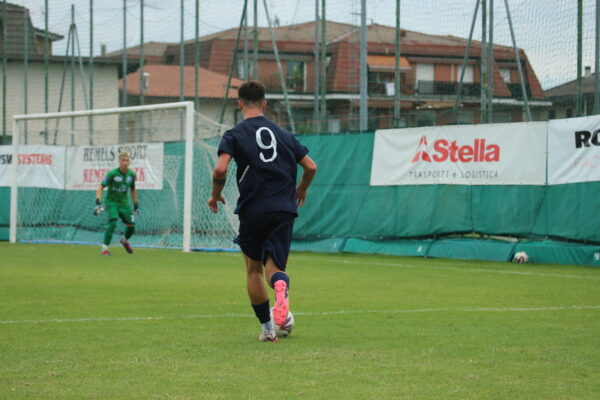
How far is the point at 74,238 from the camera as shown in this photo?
25.2m

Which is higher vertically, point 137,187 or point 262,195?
point 262,195

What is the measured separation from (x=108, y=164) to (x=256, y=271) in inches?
667

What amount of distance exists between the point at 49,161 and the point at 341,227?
9.02 meters

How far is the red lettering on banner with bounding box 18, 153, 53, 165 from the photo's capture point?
1001 inches

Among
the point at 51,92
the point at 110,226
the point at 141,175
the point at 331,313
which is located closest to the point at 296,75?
the point at 51,92

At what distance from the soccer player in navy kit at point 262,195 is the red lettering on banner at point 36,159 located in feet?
61.3

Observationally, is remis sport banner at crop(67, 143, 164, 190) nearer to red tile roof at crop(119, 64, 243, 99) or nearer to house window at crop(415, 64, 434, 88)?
red tile roof at crop(119, 64, 243, 99)

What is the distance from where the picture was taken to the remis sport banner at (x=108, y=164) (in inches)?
913

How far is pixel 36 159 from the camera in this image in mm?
25516

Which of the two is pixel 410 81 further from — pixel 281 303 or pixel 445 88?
pixel 281 303

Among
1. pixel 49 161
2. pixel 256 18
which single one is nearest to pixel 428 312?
pixel 256 18

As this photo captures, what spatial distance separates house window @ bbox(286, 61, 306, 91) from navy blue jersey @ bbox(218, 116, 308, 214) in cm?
2123

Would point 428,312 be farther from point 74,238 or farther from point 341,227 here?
point 74,238

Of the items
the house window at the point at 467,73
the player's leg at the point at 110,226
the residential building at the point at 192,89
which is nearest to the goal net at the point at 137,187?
the player's leg at the point at 110,226
